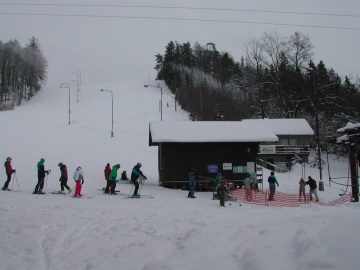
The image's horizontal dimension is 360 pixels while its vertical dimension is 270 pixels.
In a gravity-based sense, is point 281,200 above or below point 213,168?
below

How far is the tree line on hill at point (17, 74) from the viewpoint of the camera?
264 ft

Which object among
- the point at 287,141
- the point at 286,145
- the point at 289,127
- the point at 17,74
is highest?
the point at 17,74

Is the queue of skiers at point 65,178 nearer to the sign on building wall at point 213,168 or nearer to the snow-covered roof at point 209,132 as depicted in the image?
the snow-covered roof at point 209,132

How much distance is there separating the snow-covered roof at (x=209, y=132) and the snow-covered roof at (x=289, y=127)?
21310 millimetres

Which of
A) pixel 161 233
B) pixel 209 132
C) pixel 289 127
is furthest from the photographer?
pixel 289 127

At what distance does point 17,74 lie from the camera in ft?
270

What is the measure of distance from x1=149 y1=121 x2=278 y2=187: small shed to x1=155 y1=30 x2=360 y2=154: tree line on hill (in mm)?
14175

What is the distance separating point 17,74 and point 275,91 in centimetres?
5923

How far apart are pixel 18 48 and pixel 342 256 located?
9764cm

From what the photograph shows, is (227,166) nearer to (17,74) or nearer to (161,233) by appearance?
(161,233)

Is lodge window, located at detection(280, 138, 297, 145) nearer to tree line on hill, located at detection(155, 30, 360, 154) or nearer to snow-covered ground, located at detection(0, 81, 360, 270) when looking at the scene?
tree line on hill, located at detection(155, 30, 360, 154)

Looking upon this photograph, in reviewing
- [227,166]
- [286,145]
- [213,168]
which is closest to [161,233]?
[213,168]

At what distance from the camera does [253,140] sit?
2261 cm

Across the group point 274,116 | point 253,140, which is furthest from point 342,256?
point 274,116
